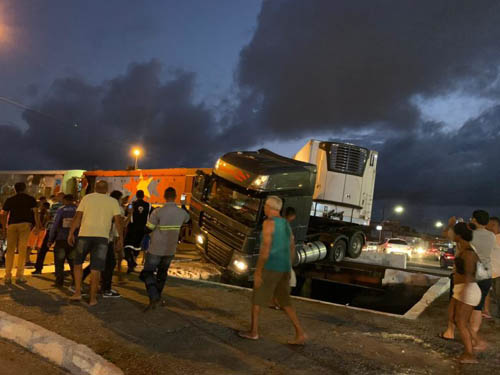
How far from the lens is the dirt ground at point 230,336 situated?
3.74m

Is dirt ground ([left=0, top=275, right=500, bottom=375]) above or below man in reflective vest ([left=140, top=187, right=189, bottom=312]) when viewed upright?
below

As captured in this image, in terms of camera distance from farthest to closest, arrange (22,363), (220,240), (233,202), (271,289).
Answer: (233,202), (220,240), (271,289), (22,363)

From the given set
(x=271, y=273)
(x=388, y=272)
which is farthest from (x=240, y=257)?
(x=388, y=272)

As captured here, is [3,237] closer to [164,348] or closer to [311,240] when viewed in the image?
[164,348]

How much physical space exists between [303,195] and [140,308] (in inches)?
206

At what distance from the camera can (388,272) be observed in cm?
1316

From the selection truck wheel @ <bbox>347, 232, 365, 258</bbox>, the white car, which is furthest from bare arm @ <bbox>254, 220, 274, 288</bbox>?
the white car

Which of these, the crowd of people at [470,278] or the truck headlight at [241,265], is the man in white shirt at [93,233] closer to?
the truck headlight at [241,265]

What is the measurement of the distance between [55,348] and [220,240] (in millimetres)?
5294

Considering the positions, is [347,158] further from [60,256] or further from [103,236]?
[60,256]

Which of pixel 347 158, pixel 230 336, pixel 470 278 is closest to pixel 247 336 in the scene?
pixel 230 336

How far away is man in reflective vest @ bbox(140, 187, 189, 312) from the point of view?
539 centimetres

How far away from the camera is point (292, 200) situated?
30.5 ft

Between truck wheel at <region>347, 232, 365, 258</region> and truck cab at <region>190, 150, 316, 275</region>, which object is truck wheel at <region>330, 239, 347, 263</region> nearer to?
truck wheel at <region>347, 232, 365, 258</region>
